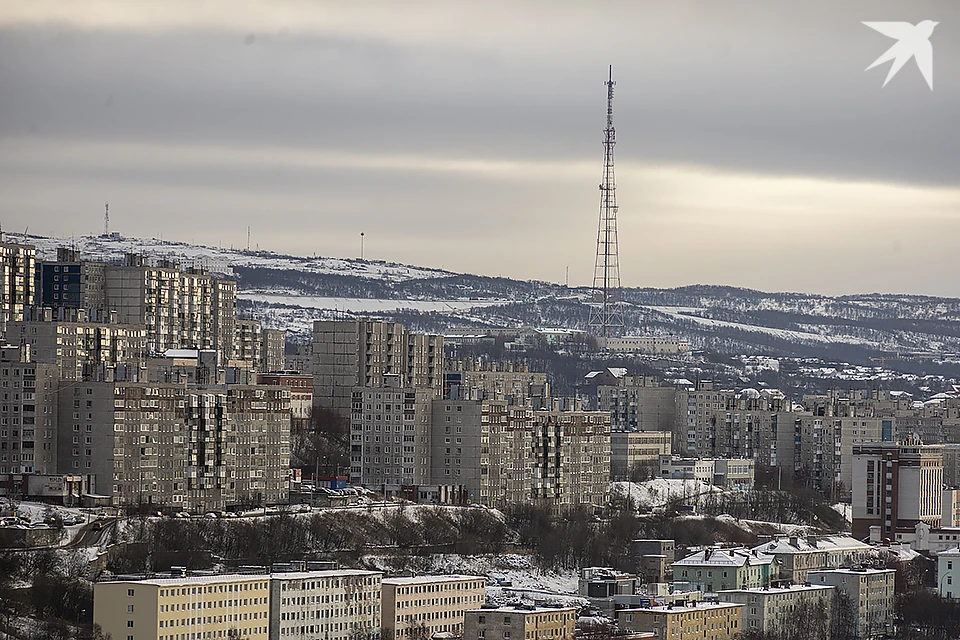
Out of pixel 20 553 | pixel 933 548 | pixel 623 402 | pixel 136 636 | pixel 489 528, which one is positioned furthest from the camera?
pixel 623 402

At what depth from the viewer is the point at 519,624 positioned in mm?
54344

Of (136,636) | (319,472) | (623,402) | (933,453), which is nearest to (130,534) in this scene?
(136,636)

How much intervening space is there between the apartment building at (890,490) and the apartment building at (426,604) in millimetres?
26969

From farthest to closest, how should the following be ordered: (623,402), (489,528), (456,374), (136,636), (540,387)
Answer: (623,402), (540,387), (456,374), (489,528), (136,636)

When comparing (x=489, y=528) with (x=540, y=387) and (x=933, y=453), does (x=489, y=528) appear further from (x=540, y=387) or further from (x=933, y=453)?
(x=540, y=387)

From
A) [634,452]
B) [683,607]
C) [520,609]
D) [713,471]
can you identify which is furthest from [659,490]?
[520,609]

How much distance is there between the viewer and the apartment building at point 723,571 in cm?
6575

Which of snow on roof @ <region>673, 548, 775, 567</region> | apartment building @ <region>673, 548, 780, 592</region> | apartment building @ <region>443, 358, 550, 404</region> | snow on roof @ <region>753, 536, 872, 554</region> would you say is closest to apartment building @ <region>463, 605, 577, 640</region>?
apartment building @ <region>673, 548, 780, 592</region>

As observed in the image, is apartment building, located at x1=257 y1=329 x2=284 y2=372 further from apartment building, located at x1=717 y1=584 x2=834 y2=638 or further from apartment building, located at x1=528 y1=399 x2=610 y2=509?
Result: apartment building, located at x1=717 y1=584 x2=834 y2=638

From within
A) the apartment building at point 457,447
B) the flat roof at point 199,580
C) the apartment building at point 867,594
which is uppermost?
the apartment building at point 457,447

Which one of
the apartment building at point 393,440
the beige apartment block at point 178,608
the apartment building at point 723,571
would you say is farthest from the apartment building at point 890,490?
the beige apartment block at point 178,608

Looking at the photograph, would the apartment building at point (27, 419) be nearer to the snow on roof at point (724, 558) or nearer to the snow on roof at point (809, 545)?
the snow on roof at point (724, 558)

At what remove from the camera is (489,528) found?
238 ft

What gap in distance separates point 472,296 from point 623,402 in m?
84.0
